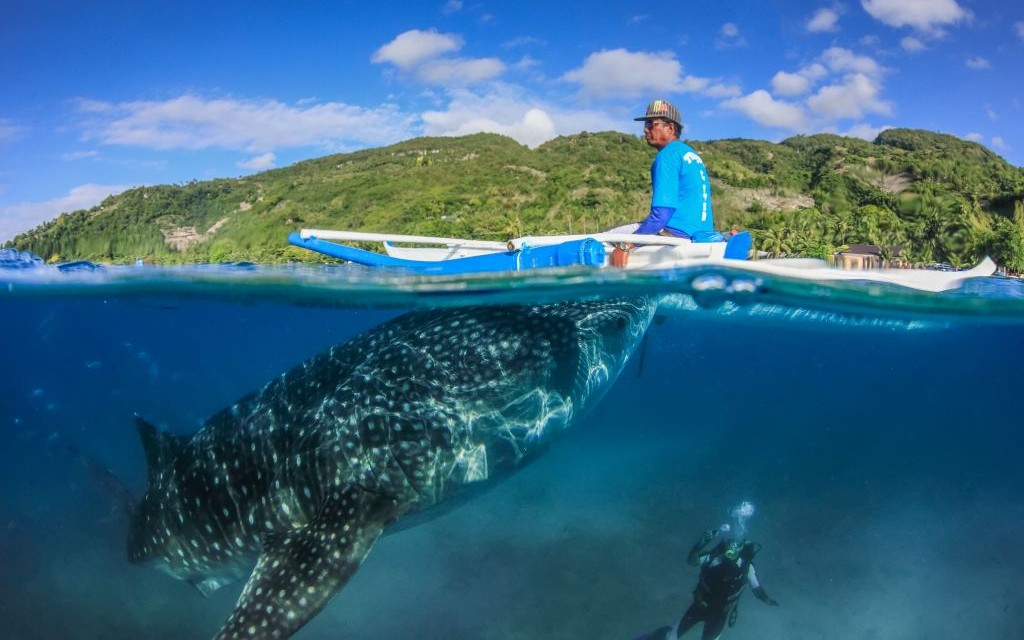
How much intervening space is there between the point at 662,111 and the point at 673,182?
2.43 feet

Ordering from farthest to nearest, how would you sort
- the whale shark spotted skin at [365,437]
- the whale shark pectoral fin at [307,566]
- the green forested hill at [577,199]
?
the green forested hill at [577,199], the whale shark spotted skin at [365,437], the whale shark pectoral fin at [307,566]

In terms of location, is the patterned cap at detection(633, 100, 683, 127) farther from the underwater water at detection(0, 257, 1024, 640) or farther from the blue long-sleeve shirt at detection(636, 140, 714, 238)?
the underwater water at detection(0, 257, 1024, 640)

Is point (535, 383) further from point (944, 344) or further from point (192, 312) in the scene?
point (944, 344)

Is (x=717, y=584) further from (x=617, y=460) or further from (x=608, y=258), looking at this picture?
(x=617, y=460)

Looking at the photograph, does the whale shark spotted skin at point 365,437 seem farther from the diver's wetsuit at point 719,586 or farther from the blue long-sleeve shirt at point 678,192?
the diver's wetsuit at point 719,586

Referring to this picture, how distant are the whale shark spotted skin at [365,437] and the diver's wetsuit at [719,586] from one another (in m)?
2.77

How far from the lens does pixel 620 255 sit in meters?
7.63

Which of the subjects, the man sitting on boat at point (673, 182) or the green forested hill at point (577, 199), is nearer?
the man sitting on boat at point (673, 182)

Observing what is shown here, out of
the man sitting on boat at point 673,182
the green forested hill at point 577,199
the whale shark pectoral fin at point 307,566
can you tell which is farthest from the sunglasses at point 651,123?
the green forested hill at point 577,199

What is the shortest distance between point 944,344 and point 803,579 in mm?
6748

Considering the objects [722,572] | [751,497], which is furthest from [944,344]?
[722,572]

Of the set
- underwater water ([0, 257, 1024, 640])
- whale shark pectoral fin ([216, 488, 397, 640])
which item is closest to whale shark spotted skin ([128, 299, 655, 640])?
whale shark pectoral fin ([216, 488, 397, 640])

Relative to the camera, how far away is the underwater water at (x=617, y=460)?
28.8 feet

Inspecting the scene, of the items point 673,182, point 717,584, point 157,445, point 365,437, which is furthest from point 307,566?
point 717,584
